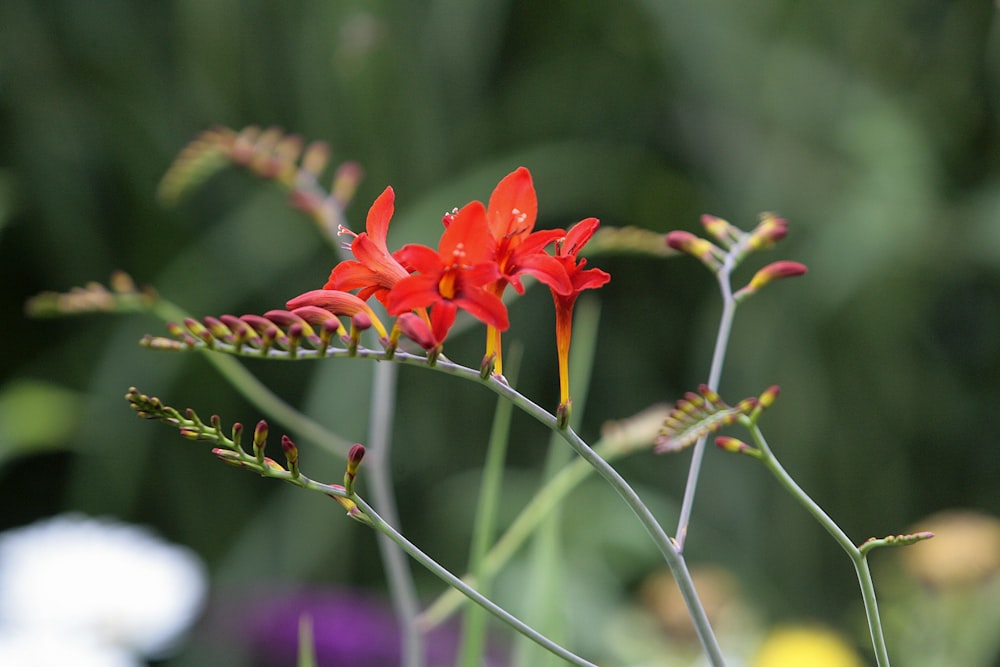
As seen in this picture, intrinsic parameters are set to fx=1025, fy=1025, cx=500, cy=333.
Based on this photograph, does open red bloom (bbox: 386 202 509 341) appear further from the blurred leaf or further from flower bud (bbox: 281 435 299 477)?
the blurred leaf

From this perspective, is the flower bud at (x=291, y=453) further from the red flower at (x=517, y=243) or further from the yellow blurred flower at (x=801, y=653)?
the yellow blurred flower at (x=801, y=653)

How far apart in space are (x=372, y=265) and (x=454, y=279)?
44mm

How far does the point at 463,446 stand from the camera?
76.7 inches

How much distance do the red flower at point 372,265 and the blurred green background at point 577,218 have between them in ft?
4.31

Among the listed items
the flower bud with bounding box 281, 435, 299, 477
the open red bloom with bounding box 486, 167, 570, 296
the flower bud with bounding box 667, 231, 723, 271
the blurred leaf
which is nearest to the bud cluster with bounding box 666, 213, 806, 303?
the flower bud with bounding box 667, 231, 723, 271

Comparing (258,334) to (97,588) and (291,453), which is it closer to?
(291,453)

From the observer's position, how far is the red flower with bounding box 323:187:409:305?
1.30 ft

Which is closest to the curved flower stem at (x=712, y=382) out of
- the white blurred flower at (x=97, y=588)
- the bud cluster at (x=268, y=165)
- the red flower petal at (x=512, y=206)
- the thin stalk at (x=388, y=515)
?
the red flower petal at (x=512, y=206)

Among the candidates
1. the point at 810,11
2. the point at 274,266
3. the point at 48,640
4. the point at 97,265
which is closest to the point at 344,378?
the point at 274,266

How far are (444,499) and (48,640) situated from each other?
0.97m

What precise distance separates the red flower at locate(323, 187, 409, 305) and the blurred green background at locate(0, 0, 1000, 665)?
131cm

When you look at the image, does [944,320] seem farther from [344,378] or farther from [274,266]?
[274,266]

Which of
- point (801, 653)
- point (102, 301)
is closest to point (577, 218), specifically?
point (801, 653)

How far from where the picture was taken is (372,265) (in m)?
0.40
